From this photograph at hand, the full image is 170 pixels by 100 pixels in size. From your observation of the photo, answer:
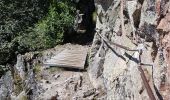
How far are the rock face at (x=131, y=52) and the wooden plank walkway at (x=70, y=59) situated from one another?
699mm

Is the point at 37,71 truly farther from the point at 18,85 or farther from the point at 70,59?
the point at 70,59

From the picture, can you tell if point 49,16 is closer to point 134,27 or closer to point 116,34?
point 116,34

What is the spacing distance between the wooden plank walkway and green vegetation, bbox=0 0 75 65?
171 cm

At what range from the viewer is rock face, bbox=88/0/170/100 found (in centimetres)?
653

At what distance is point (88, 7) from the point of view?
60.5 ft

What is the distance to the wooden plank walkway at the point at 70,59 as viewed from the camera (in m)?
13.6

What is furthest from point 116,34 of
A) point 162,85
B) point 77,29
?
point 77,29

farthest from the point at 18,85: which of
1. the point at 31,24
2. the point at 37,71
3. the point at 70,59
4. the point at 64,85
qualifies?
the point at 31,24

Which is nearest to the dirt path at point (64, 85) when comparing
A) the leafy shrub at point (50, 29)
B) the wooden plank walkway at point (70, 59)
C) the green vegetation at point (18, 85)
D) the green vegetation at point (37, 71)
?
the green vegetation at point (37, 71)

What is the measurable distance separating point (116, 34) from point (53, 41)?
584 cm

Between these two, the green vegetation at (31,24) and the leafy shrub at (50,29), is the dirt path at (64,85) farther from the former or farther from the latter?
the green vegetation at (31,24)

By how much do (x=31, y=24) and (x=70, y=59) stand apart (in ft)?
13.6

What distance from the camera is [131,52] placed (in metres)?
8.83

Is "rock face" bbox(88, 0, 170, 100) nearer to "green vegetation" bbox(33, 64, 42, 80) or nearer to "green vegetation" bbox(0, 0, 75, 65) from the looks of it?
"green vegetation" bbox(33, 64, 42, 80)
